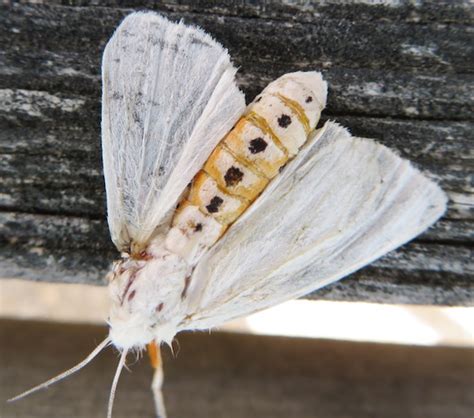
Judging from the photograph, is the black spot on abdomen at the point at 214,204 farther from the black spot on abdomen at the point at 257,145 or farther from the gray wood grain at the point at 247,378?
the gray wood grain at the point at 247,378

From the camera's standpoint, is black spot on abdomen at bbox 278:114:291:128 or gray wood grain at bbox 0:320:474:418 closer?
black spot on abdomen at bbox 278:114:291:128

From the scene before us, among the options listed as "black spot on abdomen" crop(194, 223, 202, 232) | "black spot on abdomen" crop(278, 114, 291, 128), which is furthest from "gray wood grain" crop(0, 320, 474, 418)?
"black spot on abdomen" crop(278, 114, 291, 128)

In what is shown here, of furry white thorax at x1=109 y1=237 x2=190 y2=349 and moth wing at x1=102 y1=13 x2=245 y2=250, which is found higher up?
moth wing at x1=102 y1=13 x2=245 y2=250

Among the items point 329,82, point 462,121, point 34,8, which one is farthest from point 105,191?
point 462,121

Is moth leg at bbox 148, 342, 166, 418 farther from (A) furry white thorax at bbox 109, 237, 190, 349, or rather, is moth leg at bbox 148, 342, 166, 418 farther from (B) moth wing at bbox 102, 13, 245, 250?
(B) moth wing at bbox 102, 13, 245, 250

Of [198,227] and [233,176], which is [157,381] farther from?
[233,176]

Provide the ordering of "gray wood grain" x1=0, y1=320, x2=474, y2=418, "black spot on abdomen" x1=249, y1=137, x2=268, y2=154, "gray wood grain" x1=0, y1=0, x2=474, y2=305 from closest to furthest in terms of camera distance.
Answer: "gray wood grain" x1=0, y1=0, x2=474, y2=305 < "black spot on abdomen" x1=249, y1=137, x2=268, y2=154 < "gray wood grain" x1=0, y1=320, x2=474, y2=418

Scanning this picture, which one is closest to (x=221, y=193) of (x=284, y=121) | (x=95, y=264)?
(x=284, y=121)
